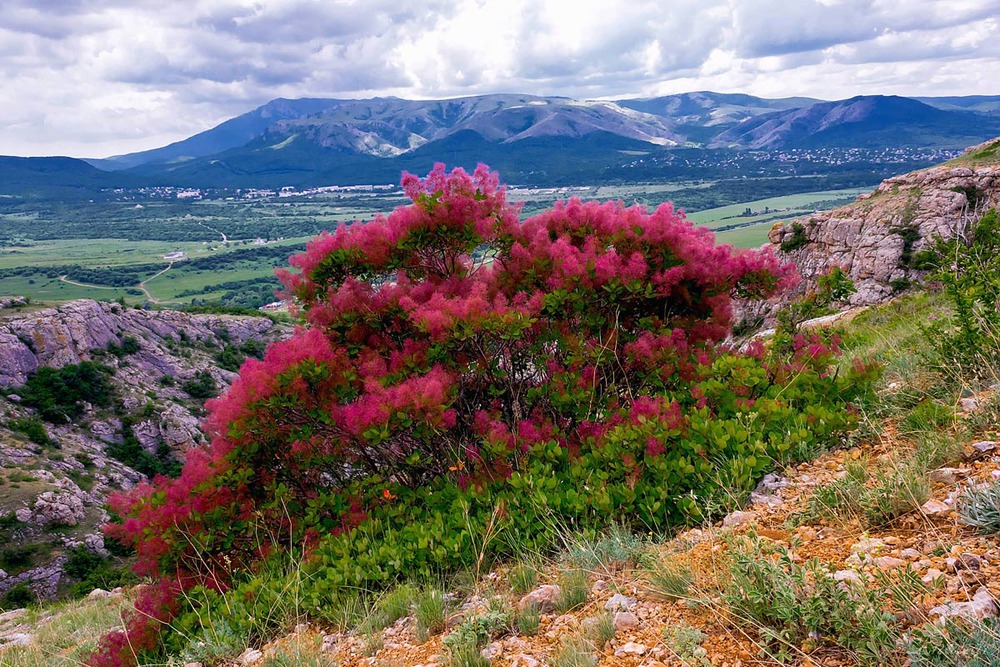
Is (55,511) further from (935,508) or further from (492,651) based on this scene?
(935,508)

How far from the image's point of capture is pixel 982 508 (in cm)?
298

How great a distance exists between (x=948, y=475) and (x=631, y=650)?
222cm

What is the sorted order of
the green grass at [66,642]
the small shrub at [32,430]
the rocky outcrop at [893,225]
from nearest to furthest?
the green grass at [66,642], the rocky outcrop at [893,225], the small shrub at [32,430]

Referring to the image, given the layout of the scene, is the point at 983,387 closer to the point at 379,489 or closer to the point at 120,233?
Result: the point at 379,489

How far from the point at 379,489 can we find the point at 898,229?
84.5ft

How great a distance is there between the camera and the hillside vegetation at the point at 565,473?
9.57 feet

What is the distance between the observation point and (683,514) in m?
4.23

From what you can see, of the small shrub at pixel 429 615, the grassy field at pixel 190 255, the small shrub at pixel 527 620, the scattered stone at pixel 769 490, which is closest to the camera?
the small shrub at pixel 527 620

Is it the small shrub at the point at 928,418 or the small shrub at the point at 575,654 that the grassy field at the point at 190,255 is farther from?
the small shrub at the point at 575,654

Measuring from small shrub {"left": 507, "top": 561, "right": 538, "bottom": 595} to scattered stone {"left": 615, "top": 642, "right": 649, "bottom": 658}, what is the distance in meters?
1.05

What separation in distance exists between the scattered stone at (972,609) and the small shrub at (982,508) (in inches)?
23.1

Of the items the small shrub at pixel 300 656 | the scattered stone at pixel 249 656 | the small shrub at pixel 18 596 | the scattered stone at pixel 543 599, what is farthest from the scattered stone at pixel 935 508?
the small shrub at pixel 18 596

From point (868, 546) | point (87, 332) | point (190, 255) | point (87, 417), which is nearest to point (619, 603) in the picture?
point (868, 546)

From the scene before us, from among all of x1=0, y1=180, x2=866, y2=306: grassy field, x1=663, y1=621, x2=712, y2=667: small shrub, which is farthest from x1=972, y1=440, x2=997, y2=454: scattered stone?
x1=0, y1=180, x2=866, y2=306: grassy field
